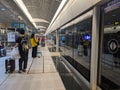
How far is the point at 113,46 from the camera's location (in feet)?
11.9

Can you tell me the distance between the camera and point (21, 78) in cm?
584

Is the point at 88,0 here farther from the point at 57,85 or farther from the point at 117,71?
the point at 57,85

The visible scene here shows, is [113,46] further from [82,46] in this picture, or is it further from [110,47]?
[82,46]

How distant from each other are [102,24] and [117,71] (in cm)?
108

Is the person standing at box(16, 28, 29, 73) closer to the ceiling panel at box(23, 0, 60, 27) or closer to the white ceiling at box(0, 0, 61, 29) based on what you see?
the white ceiling at box(0, 0, 61, 29)

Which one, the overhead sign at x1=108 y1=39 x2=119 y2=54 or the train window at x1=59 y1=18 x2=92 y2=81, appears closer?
the overhead sign at x1=108 y1=39 x2=119 y2=54

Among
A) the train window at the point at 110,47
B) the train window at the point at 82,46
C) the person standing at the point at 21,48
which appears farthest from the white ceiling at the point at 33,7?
the train window at the point at 110,47

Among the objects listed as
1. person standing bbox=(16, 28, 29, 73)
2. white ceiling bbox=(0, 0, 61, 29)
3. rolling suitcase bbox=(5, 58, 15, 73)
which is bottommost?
rolling suitcase bbox=(5, 58, 15, 73)

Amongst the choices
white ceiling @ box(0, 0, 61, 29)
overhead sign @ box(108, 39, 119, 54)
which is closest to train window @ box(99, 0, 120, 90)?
overhead sign @ box(108, 39, 119, 54)

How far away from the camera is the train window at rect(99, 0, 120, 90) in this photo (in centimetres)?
346

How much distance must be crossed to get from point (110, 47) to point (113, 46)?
0.10 metres

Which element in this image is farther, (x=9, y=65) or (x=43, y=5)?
(x=43, y=5)

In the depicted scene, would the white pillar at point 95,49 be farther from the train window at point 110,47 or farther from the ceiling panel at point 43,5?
the ceiling panel at point 43,5

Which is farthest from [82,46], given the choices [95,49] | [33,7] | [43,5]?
[33,7]
